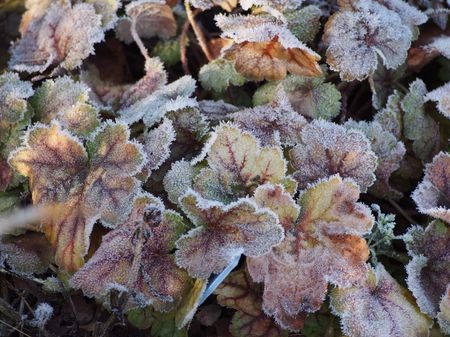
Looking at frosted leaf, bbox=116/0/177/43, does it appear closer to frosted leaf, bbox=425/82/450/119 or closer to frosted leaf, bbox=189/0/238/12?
frosted leaf, bbox=189/0/238/12

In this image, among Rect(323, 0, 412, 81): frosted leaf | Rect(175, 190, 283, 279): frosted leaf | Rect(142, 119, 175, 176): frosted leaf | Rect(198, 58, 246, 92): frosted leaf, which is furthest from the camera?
Rect(198, 58, 246, 92): frosted leaf

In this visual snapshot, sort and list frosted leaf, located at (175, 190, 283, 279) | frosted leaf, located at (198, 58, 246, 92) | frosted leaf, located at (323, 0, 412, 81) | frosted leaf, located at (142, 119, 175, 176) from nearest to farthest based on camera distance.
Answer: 1. frosted leaf, located at (175, 190, 283, 279)
2. frosted leaf, located at (142, 119, 175, 176)
3. frosted leaf, located at (323, 0, 412, 81)
4. frosted leaf, located at (198, 58, 246, 92)

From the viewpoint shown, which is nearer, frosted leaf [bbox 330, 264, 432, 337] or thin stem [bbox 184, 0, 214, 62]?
frosted leaf [bbox 330, 264, 432, 337]

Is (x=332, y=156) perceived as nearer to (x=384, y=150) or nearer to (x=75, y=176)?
(x=384, y=150)

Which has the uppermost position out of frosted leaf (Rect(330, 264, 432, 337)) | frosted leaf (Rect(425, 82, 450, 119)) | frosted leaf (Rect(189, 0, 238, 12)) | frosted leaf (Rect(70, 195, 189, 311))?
frosted leaf (Rect(189, 0, 238, 12))

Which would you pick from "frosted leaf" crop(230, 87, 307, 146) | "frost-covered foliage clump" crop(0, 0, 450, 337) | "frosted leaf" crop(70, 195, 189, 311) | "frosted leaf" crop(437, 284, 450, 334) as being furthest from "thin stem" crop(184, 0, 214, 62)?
"frosted leaf" crop(437, 284, 450, 334)

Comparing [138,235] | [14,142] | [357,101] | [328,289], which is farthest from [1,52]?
[328,289]

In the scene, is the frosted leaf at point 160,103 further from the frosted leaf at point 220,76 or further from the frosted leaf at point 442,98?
the frosted leaf at point 442,98
